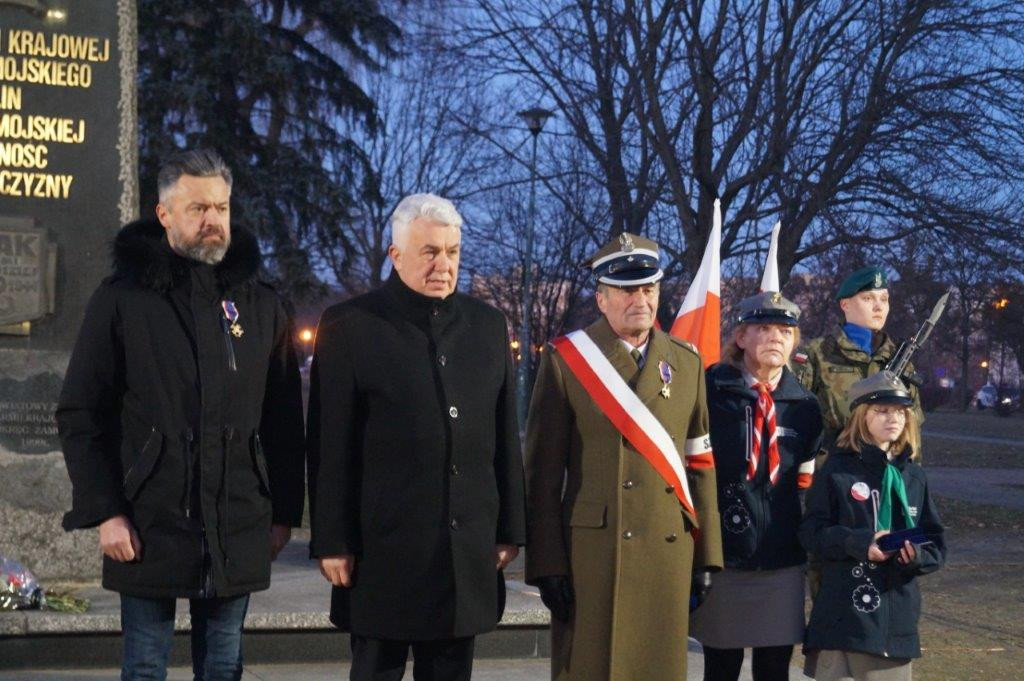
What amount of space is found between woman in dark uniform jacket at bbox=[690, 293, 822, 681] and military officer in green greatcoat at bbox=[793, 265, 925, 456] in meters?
0.89

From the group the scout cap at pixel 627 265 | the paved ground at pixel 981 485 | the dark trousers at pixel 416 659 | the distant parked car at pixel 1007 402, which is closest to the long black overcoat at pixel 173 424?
the dark trousers at pixel 416 659

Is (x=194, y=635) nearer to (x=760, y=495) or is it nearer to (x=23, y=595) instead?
(x=760, y=495)

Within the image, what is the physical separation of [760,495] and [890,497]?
52cm

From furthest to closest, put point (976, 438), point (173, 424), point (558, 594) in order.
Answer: point (976, 438) < point (558, 594) < point (173, 424)

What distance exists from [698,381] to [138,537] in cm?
193

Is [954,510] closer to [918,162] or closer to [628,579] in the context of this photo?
[918,162]

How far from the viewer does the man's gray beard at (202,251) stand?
13.4 feet

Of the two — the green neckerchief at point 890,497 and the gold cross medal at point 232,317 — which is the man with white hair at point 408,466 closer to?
the gold cross medal at point 232,317

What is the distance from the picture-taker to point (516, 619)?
263 inches

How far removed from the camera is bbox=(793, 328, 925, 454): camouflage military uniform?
239 inches

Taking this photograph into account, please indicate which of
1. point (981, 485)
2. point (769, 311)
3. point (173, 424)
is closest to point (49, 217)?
point (173, 424)

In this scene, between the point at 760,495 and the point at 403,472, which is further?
the point at 760,495

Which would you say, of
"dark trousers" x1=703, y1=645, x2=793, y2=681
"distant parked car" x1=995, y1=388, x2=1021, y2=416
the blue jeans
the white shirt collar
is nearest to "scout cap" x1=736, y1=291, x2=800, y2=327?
the white shirt collar

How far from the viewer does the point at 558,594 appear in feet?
14.8
